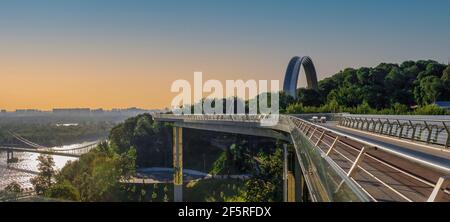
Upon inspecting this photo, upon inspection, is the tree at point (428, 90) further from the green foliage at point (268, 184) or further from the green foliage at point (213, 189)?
the green foliage at point (268, 184)

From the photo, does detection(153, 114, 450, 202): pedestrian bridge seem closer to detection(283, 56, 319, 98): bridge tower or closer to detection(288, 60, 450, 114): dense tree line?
detection(288, 60, 450, 114): dense tree line

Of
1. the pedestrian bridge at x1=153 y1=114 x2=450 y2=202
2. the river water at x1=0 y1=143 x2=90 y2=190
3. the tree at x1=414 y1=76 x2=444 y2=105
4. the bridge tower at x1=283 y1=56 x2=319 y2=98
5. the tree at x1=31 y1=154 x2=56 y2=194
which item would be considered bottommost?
the river water at x1=0 y1=143 x2=90 y2=190

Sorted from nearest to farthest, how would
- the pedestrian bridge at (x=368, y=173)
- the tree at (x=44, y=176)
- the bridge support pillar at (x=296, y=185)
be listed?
the pedestrian bridge at (x=368, y=173), the bridge support pillar at (x=296, y=185), the tree at (x=44, y=176)

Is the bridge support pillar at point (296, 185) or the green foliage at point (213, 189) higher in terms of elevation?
the bridge support pillar at point (296, 185)

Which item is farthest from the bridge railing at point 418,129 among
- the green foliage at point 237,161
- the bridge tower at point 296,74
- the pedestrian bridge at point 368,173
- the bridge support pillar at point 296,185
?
the bridge tower at point 296,74

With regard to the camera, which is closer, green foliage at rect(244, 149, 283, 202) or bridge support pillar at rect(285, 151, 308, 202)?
bridge support pillar at rect(285, 151, 308, 202)

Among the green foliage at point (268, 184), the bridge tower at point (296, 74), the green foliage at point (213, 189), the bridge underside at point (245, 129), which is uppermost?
the bridge tower at point (296, 74)

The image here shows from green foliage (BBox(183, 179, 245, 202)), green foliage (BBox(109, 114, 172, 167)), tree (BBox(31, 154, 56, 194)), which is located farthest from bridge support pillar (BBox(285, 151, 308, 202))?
green foliage (BBox(109, 114, 172, 167))

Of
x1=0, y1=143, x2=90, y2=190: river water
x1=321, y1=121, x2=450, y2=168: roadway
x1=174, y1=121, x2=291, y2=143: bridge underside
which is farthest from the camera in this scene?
x1=0, y1=143, x2=90, y2=190: river water

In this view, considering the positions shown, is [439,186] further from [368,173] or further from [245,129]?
[245,129]

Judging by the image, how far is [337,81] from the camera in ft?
295

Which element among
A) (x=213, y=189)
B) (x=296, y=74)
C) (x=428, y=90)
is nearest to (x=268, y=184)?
(x=213, y=189)
